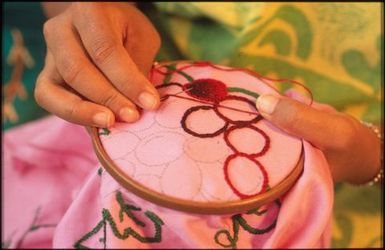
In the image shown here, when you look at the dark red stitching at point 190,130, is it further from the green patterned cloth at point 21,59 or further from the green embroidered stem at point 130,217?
the green patterned cloth at point 21,59

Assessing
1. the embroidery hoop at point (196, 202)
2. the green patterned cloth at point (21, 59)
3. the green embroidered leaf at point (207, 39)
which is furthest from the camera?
the green patterned cloth at point (21, 59)

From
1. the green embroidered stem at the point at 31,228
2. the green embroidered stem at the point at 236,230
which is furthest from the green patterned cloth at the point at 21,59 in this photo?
the green embroidered stem at the point at 236,230

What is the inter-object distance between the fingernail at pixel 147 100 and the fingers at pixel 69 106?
37mm

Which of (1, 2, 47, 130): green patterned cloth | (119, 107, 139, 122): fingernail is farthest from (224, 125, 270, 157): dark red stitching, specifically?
(1, 2, 47, 130): green patterned cloth

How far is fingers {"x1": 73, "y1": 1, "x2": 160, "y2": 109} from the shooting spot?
20.6 inches

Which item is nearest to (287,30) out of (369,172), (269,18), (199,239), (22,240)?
(269,18)

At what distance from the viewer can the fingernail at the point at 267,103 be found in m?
0.50

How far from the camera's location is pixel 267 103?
502mm

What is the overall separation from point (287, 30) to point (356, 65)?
13cm

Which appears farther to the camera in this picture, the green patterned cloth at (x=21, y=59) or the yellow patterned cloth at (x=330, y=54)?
the green patterned cloth at (x=21, y=59)

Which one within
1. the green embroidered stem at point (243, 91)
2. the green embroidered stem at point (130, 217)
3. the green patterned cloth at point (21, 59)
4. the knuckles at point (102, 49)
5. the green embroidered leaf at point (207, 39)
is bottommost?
the green patterned cloth at point (21, 59)

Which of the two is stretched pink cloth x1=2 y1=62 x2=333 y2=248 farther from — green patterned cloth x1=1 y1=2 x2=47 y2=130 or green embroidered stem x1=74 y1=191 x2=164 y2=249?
green patterned cloth x1=1 y1=2 x2=47 y2=130

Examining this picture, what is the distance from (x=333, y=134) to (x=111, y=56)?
284 millimetres

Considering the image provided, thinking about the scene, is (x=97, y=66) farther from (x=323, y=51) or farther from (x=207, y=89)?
(x=323, y=51)
